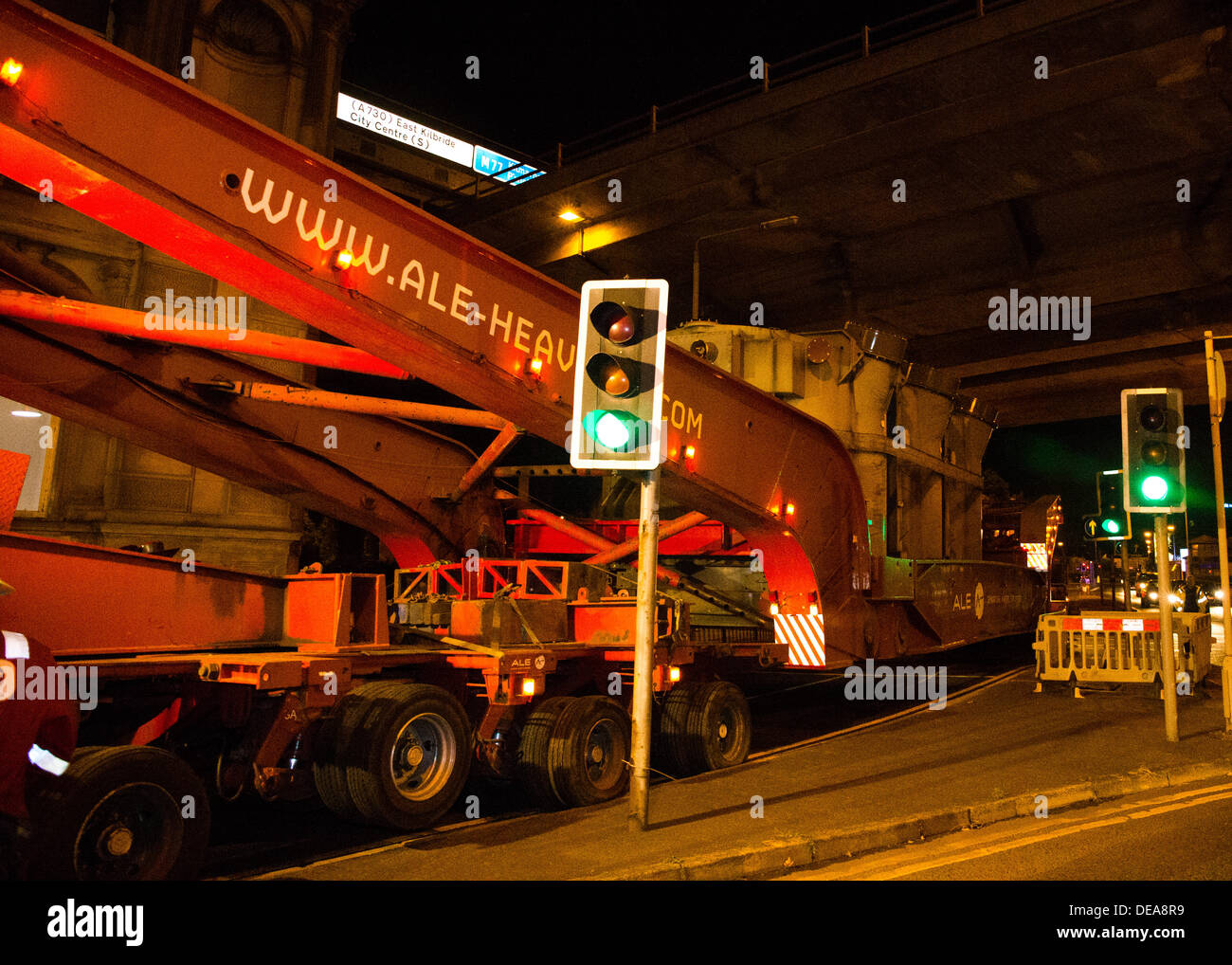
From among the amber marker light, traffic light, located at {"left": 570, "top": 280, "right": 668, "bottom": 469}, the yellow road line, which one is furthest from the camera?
traffic light, located at {"left": 570, "top": 280, "right": 668, "bottom": 469}

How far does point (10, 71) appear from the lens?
16.5 feet

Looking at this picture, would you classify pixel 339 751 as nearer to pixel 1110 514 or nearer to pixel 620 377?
pixel 620 377

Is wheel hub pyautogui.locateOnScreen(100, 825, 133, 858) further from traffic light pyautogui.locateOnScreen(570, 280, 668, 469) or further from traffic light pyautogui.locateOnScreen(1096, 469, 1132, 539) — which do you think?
traffic light pyautogui.locateOnScreen(1096, 469, 1132, 539)

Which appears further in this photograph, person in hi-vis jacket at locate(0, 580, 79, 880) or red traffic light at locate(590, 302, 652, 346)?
red traffic light at locate(590, 302, 652, 346)

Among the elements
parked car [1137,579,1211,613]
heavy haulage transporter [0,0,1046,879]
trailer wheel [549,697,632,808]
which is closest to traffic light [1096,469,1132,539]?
parked car [1137,579,1211,613]

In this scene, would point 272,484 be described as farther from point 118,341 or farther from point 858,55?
point 858,55

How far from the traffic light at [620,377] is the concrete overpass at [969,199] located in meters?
14.4

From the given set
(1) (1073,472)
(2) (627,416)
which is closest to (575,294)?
(2) (627,416)

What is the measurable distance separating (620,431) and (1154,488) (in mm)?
7278

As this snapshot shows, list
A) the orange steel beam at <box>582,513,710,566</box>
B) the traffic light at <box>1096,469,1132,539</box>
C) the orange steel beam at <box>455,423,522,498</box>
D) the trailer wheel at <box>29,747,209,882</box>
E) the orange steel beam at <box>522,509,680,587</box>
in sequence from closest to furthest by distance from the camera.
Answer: the trailer wheel at <box>29,747,209,882</box> → the orange steel beam at <box>455,423,522,498</box> → the orange steel beam at <box>582,513,710,566</box> → the orange steel beam at <box>522,509,680,587</box> → the traffic light at <box>1096,469,1132,539</box>

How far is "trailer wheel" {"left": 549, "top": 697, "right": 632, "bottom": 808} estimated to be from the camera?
27.4ft

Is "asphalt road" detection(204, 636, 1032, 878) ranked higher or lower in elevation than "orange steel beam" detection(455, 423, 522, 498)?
lower

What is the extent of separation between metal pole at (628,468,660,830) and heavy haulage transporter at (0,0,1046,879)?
3.81ft
